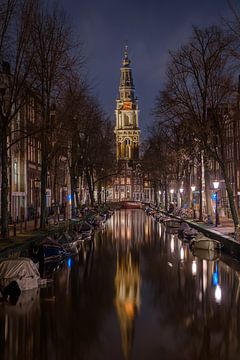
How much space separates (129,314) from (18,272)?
5236mm

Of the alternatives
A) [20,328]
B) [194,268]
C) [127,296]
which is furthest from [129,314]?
[194,268]

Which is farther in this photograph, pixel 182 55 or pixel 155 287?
pixel 182 55

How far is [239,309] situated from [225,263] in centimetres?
1203

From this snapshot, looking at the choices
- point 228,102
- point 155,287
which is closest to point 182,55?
point 228,102

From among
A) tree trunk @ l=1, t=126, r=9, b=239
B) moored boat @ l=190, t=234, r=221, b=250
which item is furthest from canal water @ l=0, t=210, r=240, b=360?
tree trunk @ l=1, t=126, r=9, b=239

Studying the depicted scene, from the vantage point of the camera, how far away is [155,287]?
23.4 m

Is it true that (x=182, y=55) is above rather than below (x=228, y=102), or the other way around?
above

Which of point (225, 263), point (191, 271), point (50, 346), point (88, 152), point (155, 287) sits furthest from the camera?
point (88, 152)

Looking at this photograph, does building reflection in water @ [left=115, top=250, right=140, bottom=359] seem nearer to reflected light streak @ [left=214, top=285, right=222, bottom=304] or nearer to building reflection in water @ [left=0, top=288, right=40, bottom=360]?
building reflection in water @ [left=0, top=288, right=40, bottom=360]

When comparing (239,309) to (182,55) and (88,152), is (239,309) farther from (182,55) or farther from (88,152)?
(88,152)

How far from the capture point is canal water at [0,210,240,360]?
14.1m

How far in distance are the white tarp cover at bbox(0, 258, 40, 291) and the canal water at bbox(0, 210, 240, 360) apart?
0.51m

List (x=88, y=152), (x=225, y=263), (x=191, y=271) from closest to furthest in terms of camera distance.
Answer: (x=191, y=271)
(x=225, y=263)
(x=88, y=152)

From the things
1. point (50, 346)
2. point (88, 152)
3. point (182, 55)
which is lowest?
point (50, 346)
